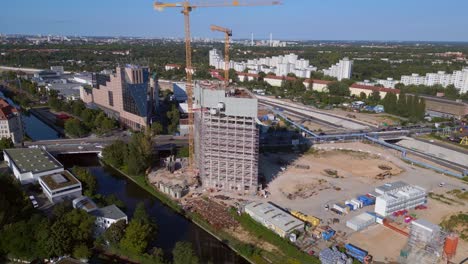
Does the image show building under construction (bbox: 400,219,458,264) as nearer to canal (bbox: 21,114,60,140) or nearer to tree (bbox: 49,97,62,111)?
canal (bbox: 21,114,60,140)

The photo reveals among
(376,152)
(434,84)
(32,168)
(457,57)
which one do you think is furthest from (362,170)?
(457,57)

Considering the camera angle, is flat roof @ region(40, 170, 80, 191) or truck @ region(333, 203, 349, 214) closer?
flat roof @ region(40, 170, 80, 191)

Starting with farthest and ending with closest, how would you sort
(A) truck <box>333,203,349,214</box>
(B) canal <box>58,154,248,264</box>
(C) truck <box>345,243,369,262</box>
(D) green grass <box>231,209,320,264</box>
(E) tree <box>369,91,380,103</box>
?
(E) tree <box>369,91,380,103</box> → (A) truck <box>333,203,349,214</box> → (B) canal <box>58,154,248,264</box> → (C) truck <box>345,243,369,262</box> → (D) green grass <box>231,209,320,264</box>

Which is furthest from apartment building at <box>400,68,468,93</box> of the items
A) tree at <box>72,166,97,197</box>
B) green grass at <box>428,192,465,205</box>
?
tree at <box>72,166,97,197</box>

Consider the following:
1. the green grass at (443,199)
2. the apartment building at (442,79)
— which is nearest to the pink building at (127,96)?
the green grass at (443,199)

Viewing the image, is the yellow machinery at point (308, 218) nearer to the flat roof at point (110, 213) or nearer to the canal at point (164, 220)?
the canal at point (164, 220)
